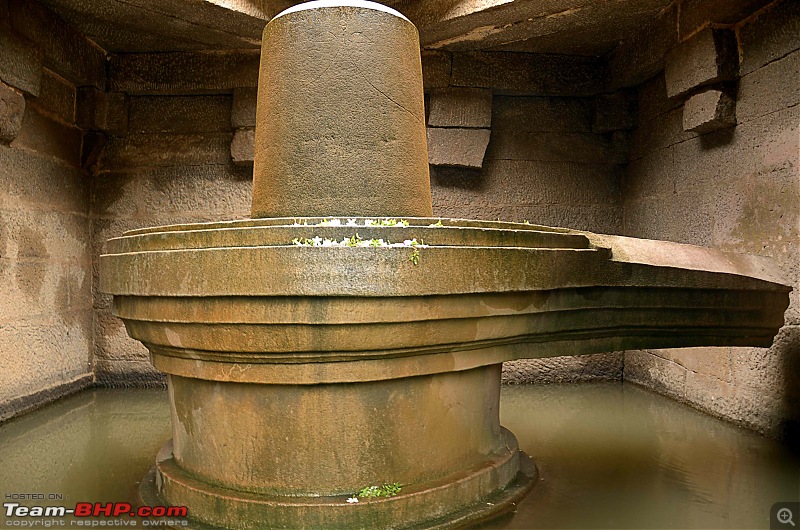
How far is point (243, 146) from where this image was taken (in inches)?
202

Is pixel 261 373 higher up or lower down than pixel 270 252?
lower down

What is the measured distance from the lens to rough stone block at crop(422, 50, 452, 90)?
16.7 feet

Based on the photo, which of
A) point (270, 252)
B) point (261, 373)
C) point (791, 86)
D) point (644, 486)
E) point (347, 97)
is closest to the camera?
point (270, 252)

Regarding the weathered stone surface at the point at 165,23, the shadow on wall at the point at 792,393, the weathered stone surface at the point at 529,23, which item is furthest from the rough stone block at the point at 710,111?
the weathered stone surface at the point at 165,23

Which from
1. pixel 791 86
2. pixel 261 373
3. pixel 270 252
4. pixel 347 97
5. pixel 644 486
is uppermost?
pixel 791 86

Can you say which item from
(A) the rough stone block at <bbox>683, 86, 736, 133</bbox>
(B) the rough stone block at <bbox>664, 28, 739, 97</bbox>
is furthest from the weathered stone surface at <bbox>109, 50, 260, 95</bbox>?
(A) the rough stone block at <bbox>683, 86, 736, 133</bbox>

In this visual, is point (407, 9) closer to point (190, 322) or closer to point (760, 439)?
point (190, 322)

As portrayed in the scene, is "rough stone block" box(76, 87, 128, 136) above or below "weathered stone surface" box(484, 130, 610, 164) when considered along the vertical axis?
above

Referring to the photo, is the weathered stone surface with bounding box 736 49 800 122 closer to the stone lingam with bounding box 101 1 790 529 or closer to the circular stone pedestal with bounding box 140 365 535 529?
the stone lingam with bounding box 101 1 790 529

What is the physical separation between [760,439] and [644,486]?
3.88 ft

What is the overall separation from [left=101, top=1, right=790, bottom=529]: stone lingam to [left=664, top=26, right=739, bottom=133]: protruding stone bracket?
1515 millimetres

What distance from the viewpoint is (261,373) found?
218 centimetres

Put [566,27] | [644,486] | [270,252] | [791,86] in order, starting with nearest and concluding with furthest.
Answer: [270,252]
[644,486]
[791,86]
[566,27]

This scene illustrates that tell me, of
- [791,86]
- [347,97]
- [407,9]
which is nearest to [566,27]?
[407,9]
